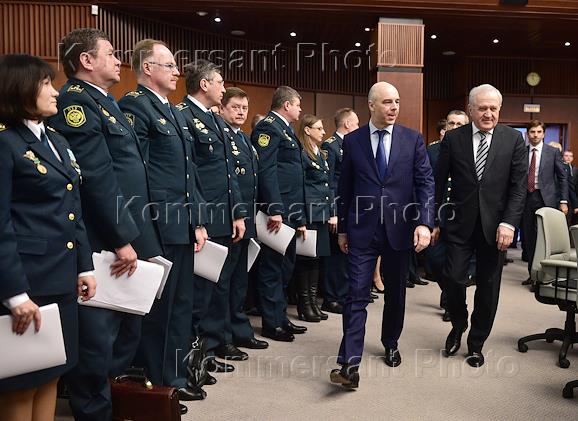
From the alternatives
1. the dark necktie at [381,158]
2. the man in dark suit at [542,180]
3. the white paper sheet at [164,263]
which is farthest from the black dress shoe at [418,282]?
the white paper sheet at [164,263]

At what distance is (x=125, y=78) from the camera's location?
25.2 feet

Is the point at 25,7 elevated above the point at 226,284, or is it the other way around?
the point at 25,7

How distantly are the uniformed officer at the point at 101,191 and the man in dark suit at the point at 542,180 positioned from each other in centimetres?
476

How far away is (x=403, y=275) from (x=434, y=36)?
250 inches

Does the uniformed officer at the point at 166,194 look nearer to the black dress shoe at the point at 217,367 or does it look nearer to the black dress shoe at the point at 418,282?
the black dress shoe at the point at 217,367

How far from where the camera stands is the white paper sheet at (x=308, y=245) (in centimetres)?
407

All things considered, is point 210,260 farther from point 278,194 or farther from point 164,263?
point 278,194

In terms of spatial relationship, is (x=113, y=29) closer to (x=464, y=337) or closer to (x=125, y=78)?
(x=125, y=78)

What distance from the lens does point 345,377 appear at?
9.34 feet

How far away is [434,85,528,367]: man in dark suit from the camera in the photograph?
328cm

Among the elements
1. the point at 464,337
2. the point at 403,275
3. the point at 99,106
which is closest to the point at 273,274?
the point at 403,275

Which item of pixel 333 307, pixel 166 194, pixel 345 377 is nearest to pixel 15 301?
pixel 166 194

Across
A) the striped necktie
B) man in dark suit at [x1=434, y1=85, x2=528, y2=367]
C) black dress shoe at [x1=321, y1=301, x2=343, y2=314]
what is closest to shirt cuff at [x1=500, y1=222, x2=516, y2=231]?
man in dark suit at [x1=434, y1=85, x2=528, y2=367]

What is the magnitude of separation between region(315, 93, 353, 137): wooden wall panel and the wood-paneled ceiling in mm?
1211
